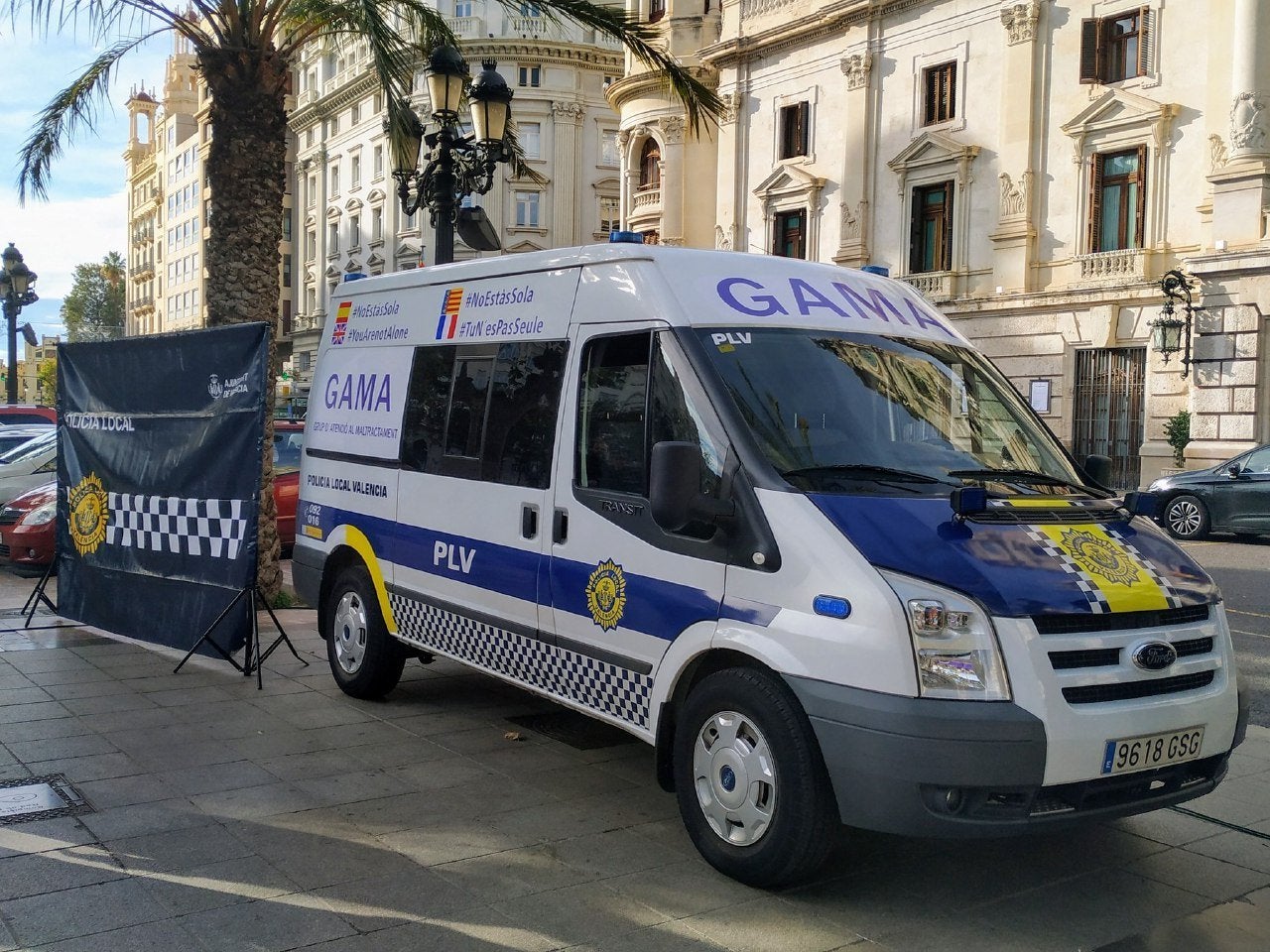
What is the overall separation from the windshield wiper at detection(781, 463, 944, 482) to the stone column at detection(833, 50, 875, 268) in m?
28.6

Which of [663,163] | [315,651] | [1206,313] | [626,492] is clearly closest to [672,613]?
[626,492]

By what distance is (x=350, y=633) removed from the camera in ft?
23.9

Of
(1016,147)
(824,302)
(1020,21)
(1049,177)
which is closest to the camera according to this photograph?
(824,302)

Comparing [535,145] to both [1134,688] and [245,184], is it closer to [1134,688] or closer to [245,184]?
[245,184]

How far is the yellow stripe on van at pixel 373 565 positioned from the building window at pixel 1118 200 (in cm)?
2400

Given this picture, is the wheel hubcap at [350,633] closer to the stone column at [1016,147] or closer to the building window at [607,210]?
the stone column at [1016,147]

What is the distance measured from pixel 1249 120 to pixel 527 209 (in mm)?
39337

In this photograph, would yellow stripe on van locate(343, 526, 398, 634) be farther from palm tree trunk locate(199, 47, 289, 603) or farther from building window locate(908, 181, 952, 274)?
building window locate(908, 181, 952, 274)

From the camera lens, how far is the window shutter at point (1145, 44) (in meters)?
26.4

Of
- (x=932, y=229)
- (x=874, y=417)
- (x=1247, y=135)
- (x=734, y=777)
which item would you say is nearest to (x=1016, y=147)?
(x=932, y=229)

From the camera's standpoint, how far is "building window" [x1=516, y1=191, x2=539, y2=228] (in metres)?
58.8

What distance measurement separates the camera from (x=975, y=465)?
479 cm

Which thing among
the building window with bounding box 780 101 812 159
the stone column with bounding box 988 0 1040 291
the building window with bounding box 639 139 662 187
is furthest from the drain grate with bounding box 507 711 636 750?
the building window with bounding box 639 139 662 187

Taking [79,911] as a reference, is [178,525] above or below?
above
